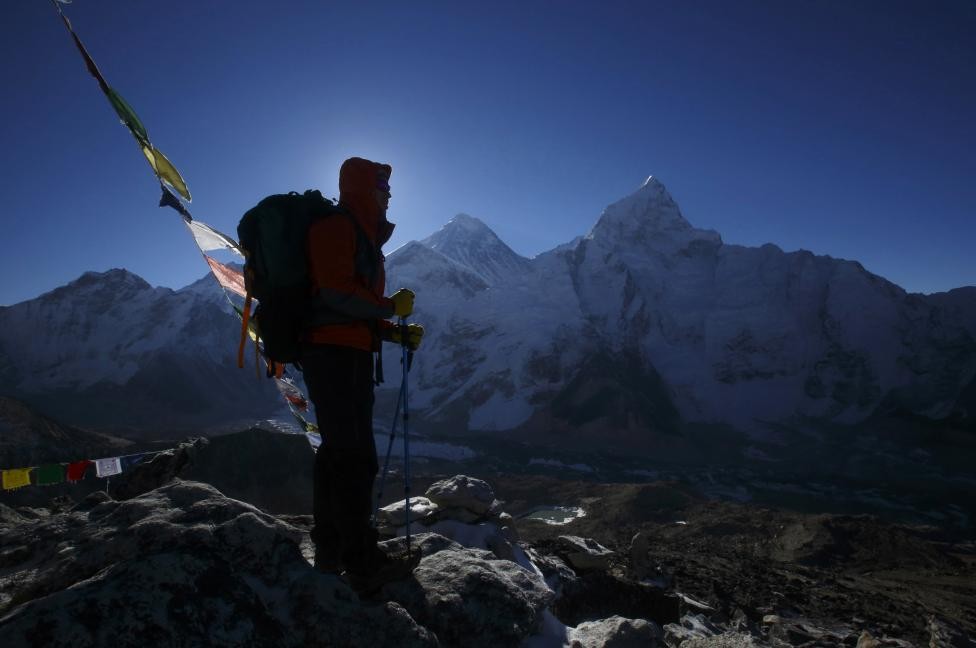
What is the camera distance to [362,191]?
336cm

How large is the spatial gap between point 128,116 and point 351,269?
165 inches

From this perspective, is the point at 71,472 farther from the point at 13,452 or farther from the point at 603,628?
the point at 13,452

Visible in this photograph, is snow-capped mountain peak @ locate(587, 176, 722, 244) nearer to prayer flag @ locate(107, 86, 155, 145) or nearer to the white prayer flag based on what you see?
the white prayer flag

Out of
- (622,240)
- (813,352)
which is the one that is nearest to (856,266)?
(813,352)

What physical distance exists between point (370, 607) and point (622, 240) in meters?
113

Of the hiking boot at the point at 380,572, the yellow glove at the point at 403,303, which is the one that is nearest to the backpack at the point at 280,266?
the yellow glove at the point at 403,303

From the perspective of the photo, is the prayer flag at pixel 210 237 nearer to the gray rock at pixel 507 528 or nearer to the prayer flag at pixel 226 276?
the prayer flag at pixel 226 276

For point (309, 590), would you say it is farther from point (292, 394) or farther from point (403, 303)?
point (292, 394)

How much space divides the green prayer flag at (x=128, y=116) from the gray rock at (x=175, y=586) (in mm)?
3925

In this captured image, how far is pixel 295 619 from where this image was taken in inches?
97.5

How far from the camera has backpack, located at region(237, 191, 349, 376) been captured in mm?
2986

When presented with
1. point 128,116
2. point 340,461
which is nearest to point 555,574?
point 340,461

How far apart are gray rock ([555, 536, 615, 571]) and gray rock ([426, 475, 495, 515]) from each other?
1.83 metres

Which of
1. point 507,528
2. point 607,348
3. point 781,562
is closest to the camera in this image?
point 507,528
